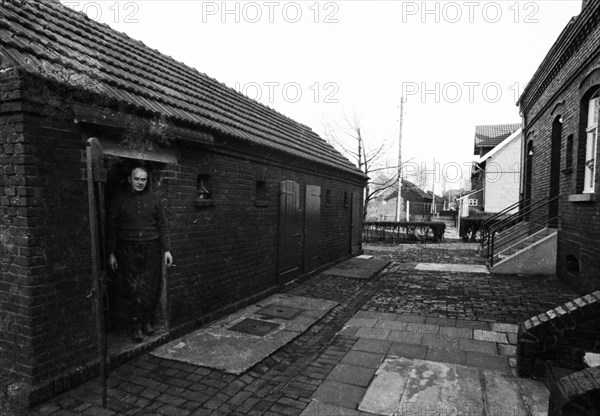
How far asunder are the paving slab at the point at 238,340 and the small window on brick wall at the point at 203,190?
1812 millimetres

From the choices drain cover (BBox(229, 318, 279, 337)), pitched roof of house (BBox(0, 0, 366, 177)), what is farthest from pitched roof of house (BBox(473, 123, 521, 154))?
drain cover (BBox(229, 318, 279, 337))

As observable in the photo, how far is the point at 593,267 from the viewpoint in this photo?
291 inches

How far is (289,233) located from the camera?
8523 mm

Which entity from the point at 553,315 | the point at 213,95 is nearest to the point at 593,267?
the point at 553,315

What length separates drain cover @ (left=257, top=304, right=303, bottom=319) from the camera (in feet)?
20.7

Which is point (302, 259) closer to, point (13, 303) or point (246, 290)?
point (246, 290)

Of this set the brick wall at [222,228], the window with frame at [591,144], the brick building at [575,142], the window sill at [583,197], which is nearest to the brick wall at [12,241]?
the brick wall at [222,228]

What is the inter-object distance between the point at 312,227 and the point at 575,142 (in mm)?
6255

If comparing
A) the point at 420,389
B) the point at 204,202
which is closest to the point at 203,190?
the point at 204,202

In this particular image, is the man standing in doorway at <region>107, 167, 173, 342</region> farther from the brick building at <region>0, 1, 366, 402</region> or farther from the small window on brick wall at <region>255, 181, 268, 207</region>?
the small window on brick wall at <region>255, 181, 268, 207</region>

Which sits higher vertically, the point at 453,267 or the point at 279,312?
the point at 279,312

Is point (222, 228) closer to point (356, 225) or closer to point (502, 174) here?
point (356, 225)

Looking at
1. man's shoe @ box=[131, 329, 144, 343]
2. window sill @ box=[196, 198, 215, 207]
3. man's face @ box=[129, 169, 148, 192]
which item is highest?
man's face @ box=[129, 169, 148, 192]

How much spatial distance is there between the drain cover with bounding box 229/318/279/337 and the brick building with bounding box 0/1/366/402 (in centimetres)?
45
